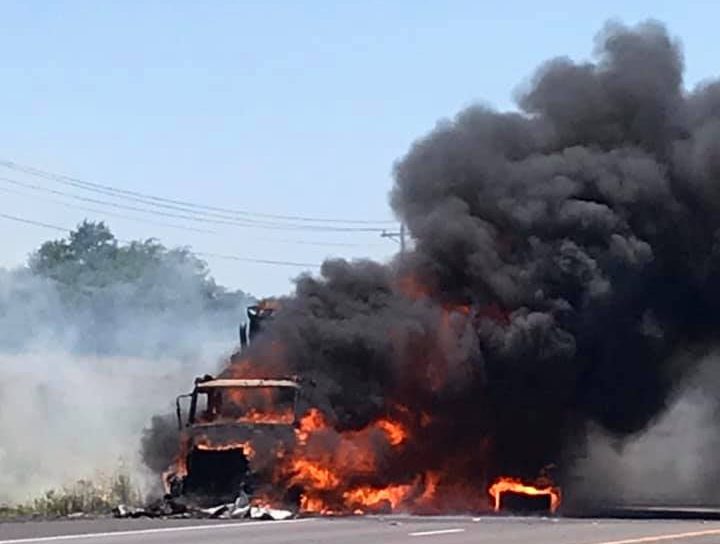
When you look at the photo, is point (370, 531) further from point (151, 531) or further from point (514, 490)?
point (514, 490)

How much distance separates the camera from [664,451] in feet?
136

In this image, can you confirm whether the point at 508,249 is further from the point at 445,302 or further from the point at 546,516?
the point at 546,516

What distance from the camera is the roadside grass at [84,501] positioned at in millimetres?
28672

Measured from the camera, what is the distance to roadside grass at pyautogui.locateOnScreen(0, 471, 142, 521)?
2867 centimetres

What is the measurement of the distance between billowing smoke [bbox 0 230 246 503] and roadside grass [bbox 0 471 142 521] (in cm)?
168

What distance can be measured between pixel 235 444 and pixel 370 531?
5540mm

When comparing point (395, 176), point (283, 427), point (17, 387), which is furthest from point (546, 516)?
point (17, 387)

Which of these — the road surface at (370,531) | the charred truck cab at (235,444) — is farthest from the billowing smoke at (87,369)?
the road surface at (370,531)

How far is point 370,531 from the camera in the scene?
23.7m

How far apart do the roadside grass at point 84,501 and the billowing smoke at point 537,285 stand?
3.59 meters

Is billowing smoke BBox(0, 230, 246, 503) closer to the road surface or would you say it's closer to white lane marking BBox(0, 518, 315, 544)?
white lane marking BBox(0, 518, 315, 544)

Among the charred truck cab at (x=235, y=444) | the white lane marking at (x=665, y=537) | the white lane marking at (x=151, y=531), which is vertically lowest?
the white lane marking at (x=151, y=531)

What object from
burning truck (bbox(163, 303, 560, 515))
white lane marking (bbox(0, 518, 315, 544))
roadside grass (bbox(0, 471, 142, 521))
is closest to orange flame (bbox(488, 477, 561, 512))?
burning truck (bbox(163, 303, 560, 515))

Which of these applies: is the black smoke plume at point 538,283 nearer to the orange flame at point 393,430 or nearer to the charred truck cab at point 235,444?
the orange flame at point 393,430
